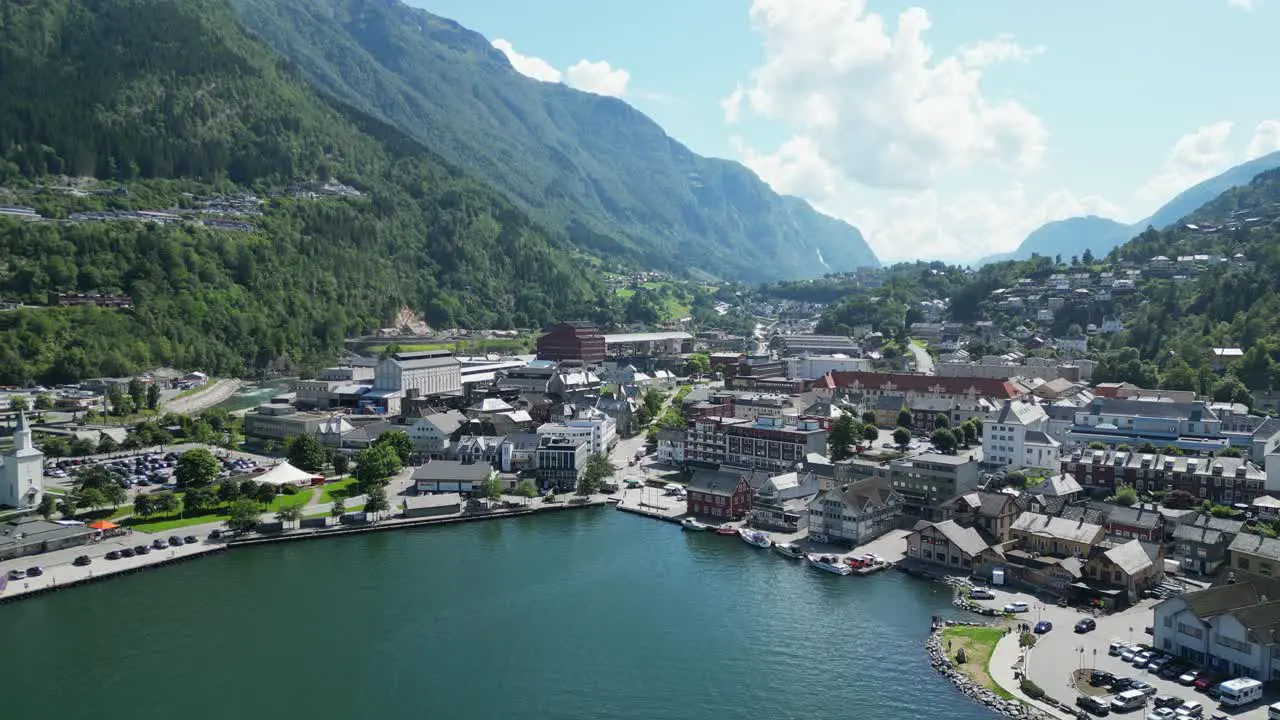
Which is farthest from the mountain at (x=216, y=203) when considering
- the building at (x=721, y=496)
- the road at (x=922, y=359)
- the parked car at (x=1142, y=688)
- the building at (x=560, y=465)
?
the parked car at (x=1142, y=688)

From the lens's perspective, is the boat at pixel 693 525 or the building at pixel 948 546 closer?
the building at pixel 948 546

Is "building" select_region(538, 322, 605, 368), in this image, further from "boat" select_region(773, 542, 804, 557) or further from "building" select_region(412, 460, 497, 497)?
"boat" select_region(773, 542, 804, 557)

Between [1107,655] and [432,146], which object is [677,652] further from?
[432,146]

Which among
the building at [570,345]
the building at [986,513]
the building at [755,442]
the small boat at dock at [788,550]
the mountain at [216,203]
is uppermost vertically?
the mountain at [216,203]

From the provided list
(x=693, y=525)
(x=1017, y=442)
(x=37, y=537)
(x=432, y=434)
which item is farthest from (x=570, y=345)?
(x=37, y=537)

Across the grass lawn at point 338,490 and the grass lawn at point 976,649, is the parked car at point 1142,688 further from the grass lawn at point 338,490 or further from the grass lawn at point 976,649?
the grass lawn at point 338,490

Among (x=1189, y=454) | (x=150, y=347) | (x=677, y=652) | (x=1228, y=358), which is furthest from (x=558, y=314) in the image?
(x=677, y=652)

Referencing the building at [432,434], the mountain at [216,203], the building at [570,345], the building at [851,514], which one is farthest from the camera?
the building at [570,345]
